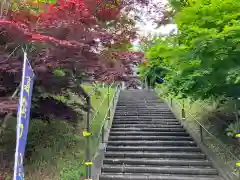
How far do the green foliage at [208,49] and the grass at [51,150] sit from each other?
132 inches

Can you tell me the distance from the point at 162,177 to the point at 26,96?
13.2ft

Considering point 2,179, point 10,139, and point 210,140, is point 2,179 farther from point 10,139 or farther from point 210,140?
point 210,140

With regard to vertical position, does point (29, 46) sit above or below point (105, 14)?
below

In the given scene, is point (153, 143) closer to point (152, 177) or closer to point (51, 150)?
point (152, 177)

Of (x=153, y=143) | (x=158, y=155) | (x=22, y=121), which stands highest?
(x=22, y=121)

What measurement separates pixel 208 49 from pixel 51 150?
16.1ft

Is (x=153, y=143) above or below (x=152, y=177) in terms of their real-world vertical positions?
A: above

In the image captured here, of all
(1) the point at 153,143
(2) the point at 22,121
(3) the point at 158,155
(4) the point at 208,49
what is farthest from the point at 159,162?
(2) the point at 22,121

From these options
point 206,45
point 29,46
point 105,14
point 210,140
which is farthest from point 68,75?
point 210,140

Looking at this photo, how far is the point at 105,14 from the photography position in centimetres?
769

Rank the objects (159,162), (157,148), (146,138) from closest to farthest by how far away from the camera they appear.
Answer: (159,162), (157,148), (146,138)

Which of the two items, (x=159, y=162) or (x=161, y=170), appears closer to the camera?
(x=161, y=170)

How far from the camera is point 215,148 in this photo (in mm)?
7961

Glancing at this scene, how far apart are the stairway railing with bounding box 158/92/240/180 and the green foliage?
168 centimetres
